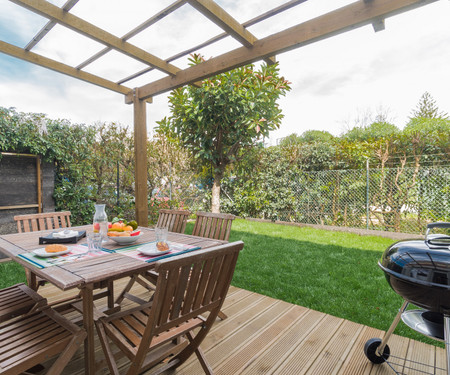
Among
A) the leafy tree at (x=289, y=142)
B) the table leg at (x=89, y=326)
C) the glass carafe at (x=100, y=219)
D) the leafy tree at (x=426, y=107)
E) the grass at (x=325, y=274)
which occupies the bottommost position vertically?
the grass at (x=325, y=274)

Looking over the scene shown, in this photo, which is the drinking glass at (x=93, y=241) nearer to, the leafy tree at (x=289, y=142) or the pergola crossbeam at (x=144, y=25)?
the pergola crossbeam at (x=144, y=25)

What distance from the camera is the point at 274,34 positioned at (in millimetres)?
2920

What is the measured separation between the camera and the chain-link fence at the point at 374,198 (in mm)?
5195

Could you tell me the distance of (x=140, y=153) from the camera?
175 inches

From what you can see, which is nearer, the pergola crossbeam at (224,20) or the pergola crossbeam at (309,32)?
the pergola crossbeam at (309,32)

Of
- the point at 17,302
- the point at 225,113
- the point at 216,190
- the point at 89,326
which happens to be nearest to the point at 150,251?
the point at 89,326

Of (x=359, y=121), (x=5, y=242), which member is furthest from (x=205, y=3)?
(x=359, y=121)

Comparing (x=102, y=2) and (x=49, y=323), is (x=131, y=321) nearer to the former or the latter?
(x=49, y=323)

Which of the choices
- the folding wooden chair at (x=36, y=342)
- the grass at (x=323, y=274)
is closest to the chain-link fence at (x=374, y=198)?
the grass at (x=323, y=274)

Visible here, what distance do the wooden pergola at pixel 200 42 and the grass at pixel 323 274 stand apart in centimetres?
257

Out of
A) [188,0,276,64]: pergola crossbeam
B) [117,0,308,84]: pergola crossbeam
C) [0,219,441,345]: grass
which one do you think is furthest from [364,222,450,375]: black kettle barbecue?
[188,0,276,64]: pergola crossbeam

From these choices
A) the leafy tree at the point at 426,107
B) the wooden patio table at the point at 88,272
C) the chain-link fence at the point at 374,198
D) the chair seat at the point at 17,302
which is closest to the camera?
the wooden patio table at the point at 88,272

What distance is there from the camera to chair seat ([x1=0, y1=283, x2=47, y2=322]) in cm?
160

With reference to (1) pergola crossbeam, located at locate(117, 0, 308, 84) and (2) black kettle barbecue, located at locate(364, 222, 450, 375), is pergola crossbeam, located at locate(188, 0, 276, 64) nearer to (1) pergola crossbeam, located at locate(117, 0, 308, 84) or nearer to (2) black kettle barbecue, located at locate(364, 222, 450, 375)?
(1) pergola crossbeam, located at locate(117, 0, 308, 84)
